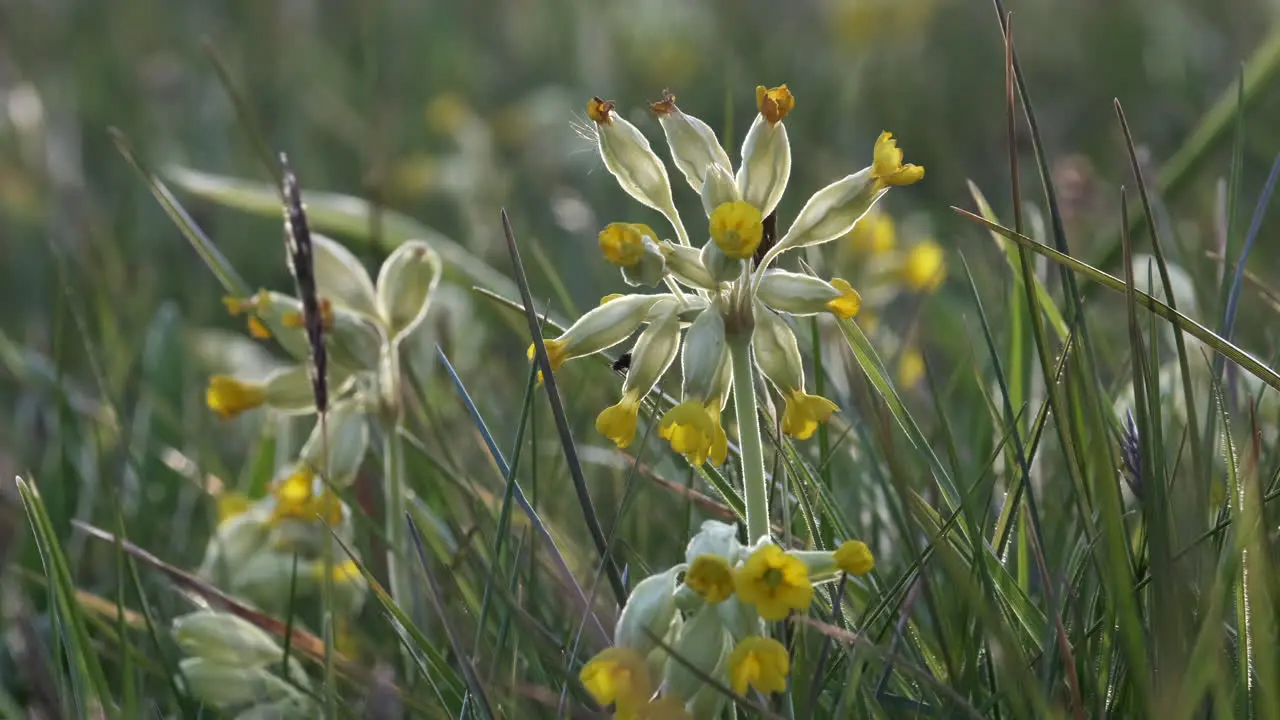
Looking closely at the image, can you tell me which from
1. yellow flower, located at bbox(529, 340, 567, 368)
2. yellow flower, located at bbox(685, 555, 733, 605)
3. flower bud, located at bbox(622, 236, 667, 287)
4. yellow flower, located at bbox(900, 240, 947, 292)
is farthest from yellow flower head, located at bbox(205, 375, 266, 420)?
yellow flower, located at bbox(900, 240, 947, 292)

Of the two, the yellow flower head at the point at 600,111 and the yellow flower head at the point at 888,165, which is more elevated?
the yellow flower head at the point at 600,111

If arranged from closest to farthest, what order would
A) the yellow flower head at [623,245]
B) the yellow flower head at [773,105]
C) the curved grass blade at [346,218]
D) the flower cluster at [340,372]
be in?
the yellow flower head at [623,245] < the yellow flower head at [773,105] < the flower cluster at [340,372] < the curved grass blade at [346,218]

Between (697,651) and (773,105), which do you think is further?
(773,105)

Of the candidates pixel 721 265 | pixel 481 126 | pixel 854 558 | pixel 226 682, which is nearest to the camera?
pixel 854 558

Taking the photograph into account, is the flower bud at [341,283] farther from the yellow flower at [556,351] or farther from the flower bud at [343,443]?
the yellow flower at [556,351]

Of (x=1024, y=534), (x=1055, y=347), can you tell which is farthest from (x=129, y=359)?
(x=1024, y=534)

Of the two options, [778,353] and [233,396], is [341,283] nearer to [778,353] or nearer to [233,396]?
[233,396]

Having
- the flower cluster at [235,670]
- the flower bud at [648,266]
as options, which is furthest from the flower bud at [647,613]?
the flower cluster at [235,670]

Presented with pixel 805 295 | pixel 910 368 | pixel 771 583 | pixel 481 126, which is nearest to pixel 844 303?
pixel 805 295
